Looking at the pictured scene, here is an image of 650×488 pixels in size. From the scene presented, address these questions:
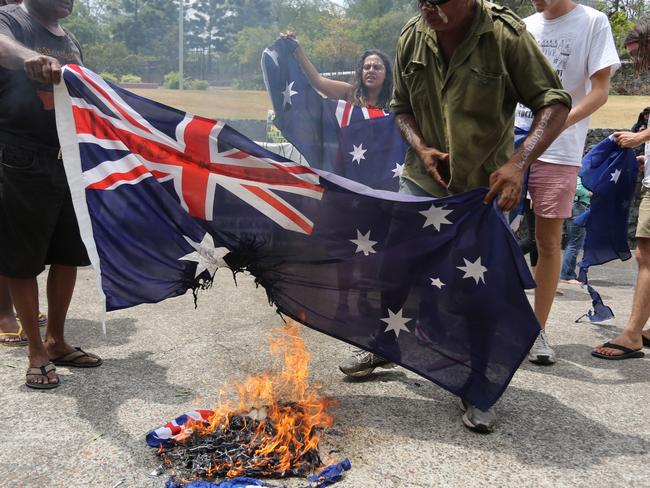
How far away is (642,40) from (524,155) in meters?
2.01

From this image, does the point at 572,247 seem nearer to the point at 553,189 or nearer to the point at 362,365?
the point at 553,189

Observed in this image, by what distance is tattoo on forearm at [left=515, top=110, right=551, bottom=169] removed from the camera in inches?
118

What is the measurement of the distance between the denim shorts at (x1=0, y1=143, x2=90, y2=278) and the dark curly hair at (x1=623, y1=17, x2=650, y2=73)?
380 cm

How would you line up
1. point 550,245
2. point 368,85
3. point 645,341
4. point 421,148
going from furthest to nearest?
point 368,85, point 645,341, point 550,245, point 421,148

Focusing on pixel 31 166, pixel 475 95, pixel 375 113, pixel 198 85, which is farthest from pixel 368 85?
pixel 198 85

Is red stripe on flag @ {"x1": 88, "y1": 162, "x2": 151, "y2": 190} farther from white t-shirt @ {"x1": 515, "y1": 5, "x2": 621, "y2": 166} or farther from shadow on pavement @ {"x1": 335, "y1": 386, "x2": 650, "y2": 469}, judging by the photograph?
white t-shirt @ {"x1": 515, "y1": 5, "x2": 621, "y2": 166}

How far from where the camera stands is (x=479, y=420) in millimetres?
3020

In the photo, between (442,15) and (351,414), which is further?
(351,414)

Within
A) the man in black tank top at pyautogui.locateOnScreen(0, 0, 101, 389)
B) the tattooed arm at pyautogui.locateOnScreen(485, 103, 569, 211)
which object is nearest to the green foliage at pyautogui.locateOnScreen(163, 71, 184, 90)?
the man in black tank top at pyautogui.locateOnScreen(0, 0, 101, 389)

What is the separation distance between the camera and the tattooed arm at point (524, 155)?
297 centimetres

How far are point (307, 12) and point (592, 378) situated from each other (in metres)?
4.90

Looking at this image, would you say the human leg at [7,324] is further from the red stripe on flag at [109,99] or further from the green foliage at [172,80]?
the green foliage at [172,80]

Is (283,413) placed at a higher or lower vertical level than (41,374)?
higher

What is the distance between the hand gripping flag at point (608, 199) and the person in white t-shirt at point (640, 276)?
598 mm
